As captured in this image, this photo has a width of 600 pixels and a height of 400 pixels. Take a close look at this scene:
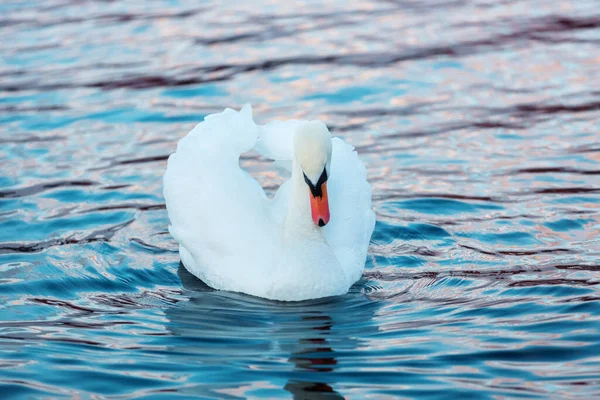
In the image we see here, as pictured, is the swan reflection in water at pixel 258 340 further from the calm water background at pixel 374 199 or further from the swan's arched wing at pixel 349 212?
the swan's arched wing at pixel 349 212

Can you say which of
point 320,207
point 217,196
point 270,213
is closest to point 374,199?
point 270,213

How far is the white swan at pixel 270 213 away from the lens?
7438mm

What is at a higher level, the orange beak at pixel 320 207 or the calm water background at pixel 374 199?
the orange beak at pixel 320 207

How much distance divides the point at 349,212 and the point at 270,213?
612mm

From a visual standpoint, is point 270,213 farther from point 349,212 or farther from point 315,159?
point 315,159

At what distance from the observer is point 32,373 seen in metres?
6.17

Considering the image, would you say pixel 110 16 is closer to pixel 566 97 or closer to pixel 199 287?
pixel 566 97

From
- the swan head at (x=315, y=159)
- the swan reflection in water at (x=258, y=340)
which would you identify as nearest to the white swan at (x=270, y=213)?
the swan head at (x=315, y=159)

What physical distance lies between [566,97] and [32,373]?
8.31 meters

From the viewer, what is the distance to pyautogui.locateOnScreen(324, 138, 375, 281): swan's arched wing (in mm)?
7832

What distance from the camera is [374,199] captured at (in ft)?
32.0

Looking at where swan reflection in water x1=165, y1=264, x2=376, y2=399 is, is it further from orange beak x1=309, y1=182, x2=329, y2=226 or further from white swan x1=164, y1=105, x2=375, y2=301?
orange beak x1=309, y1=182, x2=329, y2=226

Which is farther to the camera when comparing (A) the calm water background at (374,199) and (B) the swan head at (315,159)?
(B) the swan head at (315,159)

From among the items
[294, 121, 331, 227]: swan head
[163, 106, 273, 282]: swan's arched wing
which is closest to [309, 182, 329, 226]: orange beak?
[294, 121, 331, 227]: swan head
